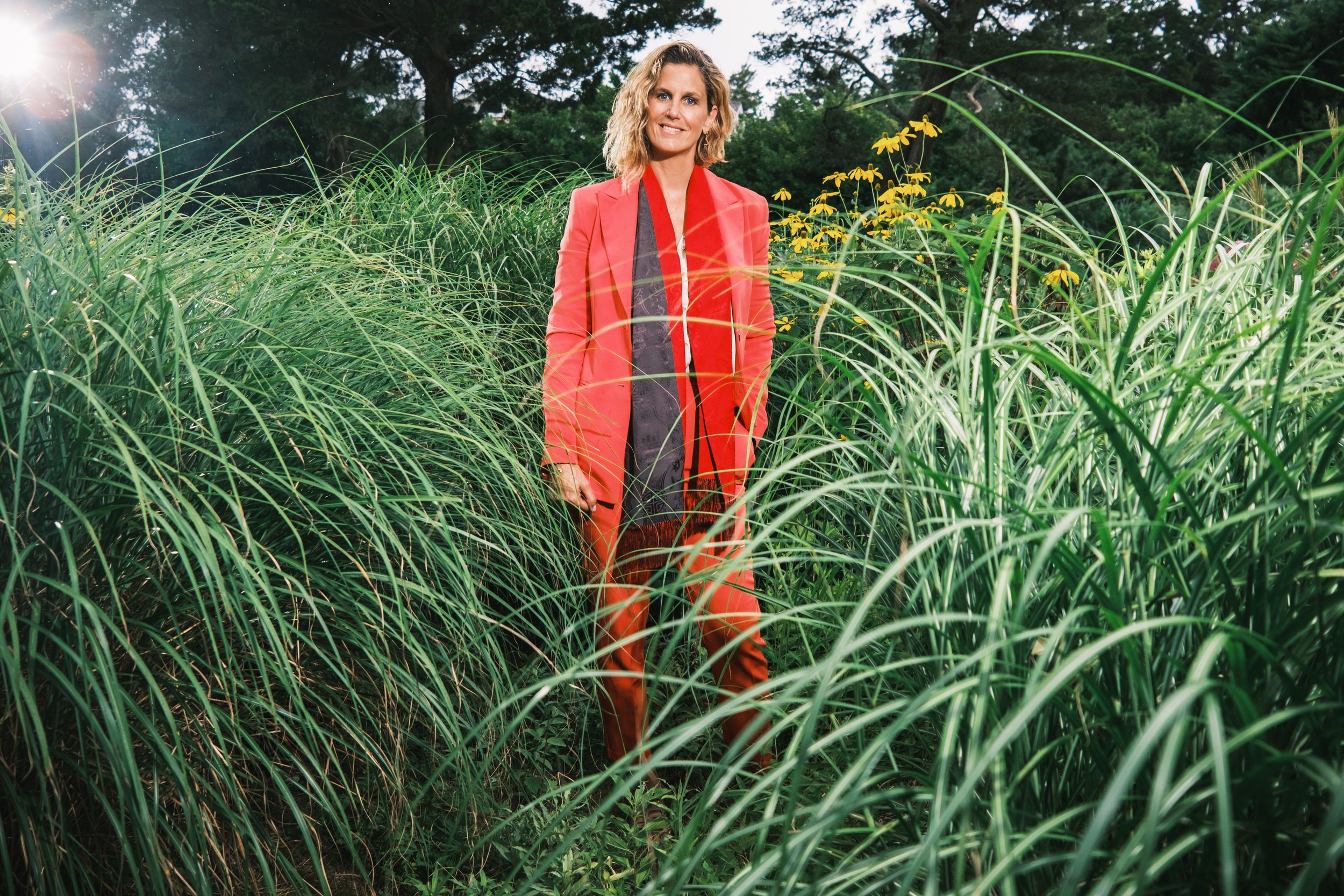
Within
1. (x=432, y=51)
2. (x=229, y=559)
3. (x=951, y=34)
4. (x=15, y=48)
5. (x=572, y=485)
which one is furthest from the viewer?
(x=951, y=34)

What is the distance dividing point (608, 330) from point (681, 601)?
1.14 metres

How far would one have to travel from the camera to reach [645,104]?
2.42 metres

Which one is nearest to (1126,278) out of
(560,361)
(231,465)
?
(560,361)

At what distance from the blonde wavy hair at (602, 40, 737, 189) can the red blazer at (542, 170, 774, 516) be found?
0.10m

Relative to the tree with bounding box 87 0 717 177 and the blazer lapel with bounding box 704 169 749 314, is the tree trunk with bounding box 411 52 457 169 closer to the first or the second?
the tree with bounding box 87 0 717 177

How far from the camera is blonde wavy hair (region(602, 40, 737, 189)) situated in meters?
2.43

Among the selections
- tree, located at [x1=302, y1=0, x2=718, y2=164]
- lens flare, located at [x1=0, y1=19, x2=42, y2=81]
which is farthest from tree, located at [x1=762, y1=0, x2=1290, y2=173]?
lens flare, located at [x1=0, y1=19, x2=42, y2=81]

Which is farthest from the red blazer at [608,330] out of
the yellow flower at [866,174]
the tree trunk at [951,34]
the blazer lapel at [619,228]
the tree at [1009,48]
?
the tree trunk at [951,34]

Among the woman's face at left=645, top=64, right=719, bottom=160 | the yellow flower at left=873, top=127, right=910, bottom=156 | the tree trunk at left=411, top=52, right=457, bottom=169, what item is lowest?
the woman's face at left=645, top=64, right=719, bottom=160

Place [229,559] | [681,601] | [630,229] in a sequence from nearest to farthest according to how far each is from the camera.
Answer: [681,601]
[229,559]
[630,229]

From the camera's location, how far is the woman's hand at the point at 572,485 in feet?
7.13

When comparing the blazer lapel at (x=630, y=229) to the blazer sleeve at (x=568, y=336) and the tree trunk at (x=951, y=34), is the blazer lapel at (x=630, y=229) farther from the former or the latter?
the tree trunk at (x=951, y=34)

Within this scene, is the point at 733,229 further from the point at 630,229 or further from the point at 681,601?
the point at 681,601

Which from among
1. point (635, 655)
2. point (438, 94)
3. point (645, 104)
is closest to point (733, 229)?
point (645, 104)
